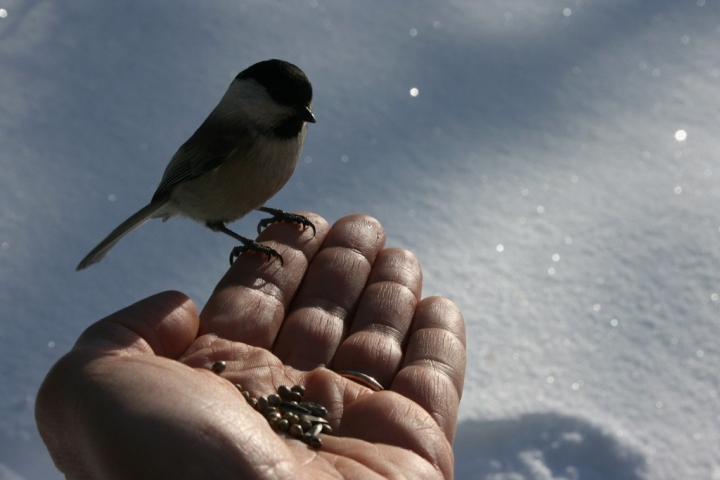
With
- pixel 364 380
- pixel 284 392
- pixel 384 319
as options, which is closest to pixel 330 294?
pixel 384 319

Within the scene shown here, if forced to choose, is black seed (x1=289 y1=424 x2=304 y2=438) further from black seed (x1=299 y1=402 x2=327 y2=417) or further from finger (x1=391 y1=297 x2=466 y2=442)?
finger (x1=391 y1=297 x2=466 y2=442)

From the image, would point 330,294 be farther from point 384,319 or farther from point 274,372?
point 274,372

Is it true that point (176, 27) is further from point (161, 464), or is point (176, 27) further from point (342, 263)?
point (161, 464)

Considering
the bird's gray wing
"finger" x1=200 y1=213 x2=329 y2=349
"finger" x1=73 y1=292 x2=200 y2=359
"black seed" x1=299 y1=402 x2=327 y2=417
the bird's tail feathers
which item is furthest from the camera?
the bird's gray wing

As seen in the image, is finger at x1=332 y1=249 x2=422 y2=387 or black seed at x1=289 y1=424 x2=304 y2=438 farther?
finger at x1=332 y1=249 x2=422 y2=387

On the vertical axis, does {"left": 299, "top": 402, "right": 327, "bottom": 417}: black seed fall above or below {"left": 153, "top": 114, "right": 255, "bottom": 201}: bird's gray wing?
below

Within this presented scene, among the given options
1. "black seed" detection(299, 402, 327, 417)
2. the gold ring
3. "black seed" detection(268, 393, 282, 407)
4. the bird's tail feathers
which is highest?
the bird's tail feathers

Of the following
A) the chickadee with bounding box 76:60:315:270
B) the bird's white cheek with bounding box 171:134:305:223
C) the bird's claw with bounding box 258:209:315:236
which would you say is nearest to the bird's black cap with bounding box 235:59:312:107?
the chickadee with bounding box 76:60:315:270

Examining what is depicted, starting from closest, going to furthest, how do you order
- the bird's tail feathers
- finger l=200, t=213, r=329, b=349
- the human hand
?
the human hand < finger l=200, t=213, r=329, b=349 < the bird's tail feathers
